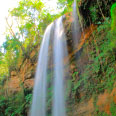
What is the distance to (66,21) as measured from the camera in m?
8.43

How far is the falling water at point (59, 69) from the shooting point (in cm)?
539

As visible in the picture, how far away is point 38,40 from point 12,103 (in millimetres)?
6397

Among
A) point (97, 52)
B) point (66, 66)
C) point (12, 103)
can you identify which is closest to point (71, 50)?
point (66, 66)

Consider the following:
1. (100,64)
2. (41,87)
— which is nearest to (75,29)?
(100,64)

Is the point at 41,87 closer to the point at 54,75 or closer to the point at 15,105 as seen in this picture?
the point at 54,75

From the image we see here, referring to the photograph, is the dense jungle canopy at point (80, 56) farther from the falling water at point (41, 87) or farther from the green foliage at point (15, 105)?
the falling water at point (41, 87)

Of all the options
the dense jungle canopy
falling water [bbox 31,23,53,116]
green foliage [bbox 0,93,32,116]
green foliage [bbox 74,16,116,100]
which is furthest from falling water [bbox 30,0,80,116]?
green foliage [bbox 0,93,32,116]

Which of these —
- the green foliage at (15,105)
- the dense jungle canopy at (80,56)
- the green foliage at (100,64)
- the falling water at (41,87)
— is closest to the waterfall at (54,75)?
the falling water at (41,87)

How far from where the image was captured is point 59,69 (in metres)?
6.98

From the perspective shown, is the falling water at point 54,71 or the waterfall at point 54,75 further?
the falling water at point 54,71

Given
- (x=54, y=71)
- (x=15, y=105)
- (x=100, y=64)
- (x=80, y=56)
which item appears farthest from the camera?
(x=15, y=105)

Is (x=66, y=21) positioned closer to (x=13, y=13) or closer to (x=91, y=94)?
(x=91, y=94)

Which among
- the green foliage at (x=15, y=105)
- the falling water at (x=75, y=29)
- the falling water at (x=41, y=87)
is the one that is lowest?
the green foliage at (x=15, y=105)

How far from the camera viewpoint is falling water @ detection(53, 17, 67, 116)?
17.7 ft
